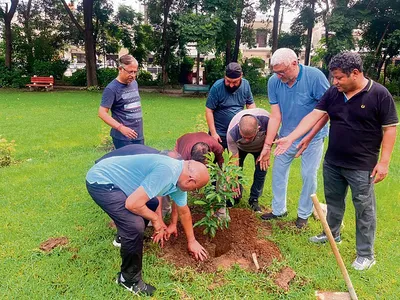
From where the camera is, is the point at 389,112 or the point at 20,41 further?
the point at 20,41

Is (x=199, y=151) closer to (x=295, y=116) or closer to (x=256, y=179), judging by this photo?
(x=295, y=116)

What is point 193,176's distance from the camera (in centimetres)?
236

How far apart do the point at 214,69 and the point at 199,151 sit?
16.1 meters

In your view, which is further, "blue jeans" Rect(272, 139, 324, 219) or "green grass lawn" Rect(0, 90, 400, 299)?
"blue jeans" Rect(272, 139, 324, 219)

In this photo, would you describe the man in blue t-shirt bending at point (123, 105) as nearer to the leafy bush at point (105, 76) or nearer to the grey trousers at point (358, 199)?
the grey trousers at point (358, 199)

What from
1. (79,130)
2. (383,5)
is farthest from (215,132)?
(383,5)

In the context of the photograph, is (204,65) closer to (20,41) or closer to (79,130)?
(20,41)

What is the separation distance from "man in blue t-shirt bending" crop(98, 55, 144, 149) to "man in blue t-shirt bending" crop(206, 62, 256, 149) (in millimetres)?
871

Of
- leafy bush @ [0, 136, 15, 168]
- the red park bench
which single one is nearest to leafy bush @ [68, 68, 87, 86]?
the red park bench

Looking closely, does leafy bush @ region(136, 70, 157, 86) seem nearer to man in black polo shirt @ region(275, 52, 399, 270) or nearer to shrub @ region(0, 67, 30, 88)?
shrub @ region(0, 67, 30, 88)

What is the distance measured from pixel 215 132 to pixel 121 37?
19771 mm

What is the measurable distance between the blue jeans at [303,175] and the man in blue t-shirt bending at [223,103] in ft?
2.69

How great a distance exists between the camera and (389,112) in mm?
2633

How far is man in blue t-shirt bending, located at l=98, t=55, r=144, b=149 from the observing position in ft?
12.5
